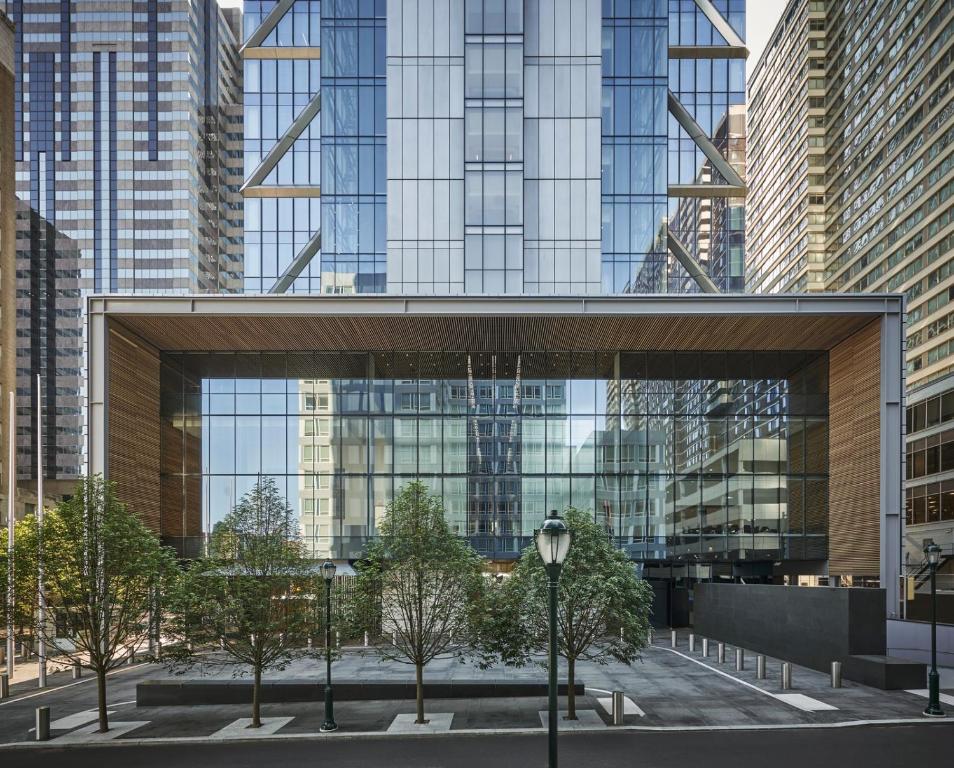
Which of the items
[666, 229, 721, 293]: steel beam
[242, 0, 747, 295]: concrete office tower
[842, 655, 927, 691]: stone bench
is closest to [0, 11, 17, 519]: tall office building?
[242, 0, 747, 295]: concrete office tower

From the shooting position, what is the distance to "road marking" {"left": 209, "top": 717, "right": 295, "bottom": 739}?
18500 millimetres

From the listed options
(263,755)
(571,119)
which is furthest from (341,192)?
(263,755)

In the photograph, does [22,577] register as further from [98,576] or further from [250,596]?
[250,596]

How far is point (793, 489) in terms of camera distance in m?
37.2

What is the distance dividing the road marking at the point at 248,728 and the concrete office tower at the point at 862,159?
222 ft

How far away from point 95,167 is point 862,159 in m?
110

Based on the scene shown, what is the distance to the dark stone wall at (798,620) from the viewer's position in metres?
24.1

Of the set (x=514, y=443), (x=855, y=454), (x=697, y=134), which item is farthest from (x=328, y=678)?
(x=697, y=134)

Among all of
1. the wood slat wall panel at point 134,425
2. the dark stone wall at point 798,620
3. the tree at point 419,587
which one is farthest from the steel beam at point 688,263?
the tree at point 419,587

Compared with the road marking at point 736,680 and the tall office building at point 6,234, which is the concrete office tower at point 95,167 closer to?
the tall office building at point 6,234

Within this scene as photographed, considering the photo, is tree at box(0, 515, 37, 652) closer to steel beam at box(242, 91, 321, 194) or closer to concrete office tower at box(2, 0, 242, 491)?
steel beam at box(242, 91, 321, 194)

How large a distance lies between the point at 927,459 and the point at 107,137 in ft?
388

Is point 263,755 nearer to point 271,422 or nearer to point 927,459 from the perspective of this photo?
point 271,422

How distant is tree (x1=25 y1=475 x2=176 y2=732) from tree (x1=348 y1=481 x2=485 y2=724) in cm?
563
